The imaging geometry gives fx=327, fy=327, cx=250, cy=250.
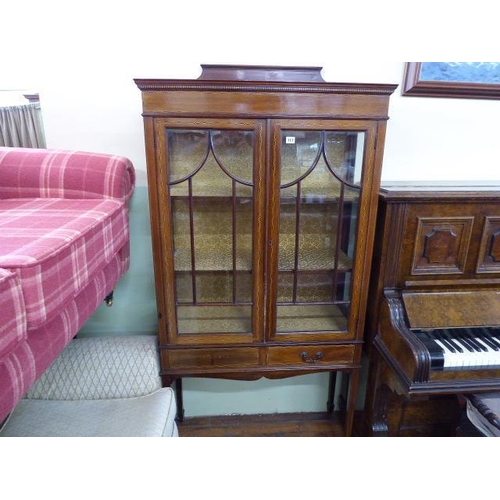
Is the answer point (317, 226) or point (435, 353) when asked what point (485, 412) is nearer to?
point (435, 353)

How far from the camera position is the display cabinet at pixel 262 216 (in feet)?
3.53

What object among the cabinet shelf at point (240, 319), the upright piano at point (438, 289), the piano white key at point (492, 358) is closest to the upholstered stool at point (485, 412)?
the upright piano at point (438, 289)

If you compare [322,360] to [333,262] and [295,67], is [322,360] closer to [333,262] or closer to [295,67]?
[333,262]

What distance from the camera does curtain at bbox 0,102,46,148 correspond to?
1.69 meters

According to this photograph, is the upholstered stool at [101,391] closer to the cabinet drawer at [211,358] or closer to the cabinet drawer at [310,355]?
the cabinet drawer at [211,358]

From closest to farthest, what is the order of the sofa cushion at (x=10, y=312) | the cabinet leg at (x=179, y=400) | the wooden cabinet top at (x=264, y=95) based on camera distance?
1. the sofa cushion at (x=10, y=312)
2. the wooden cabinet top at (x=264, y=95)
3. the cabinet leg at (x=179, y=400)

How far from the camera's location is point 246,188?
1.20m

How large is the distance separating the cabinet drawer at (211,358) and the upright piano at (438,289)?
520mm

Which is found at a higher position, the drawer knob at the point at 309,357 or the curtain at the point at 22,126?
the curtain at the point at 22,126

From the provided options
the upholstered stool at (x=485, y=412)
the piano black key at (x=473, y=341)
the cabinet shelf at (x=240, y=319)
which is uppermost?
the piano black key at (x=473, y=341)

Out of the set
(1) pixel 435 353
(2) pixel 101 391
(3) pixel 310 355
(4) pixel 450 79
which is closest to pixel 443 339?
(1) pixel 435 353

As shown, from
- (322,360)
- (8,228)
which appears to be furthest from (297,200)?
(8,228)

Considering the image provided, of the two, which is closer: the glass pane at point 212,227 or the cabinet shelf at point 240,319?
the glass pane at point 212,227

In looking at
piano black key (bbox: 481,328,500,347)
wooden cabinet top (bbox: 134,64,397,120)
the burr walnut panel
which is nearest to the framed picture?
wooden cabinet top (bbox: 134,64,397,120)
